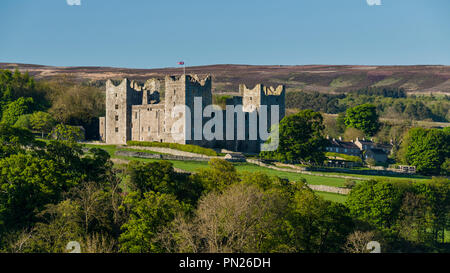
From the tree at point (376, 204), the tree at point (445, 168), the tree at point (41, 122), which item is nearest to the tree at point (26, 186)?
the tree at point (376, 204)

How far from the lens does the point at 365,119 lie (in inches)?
4222

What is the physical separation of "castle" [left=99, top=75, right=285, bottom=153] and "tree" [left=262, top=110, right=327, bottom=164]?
342 inches

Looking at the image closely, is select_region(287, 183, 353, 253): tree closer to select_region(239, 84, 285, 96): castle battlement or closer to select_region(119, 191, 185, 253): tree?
select_region(119, 191, 185, 253): tree

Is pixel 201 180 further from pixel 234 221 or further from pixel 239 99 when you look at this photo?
pixel 239 99

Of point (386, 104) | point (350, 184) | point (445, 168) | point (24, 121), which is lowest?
point (445, 168)

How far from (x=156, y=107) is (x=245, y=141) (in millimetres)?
12877

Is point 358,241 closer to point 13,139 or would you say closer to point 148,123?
point 13,139

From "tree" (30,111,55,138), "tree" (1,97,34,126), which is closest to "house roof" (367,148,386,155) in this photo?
"tree" (30,111,55,138)

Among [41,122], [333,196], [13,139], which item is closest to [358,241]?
[333,196]

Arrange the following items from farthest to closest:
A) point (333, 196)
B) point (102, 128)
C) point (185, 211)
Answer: point (102, 128)
point (333, 196)
point (185, 211)

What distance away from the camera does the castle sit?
7188cm

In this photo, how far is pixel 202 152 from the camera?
67438mm

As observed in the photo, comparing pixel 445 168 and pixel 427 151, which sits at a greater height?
pixel 427 151

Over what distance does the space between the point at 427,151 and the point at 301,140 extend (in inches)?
836
